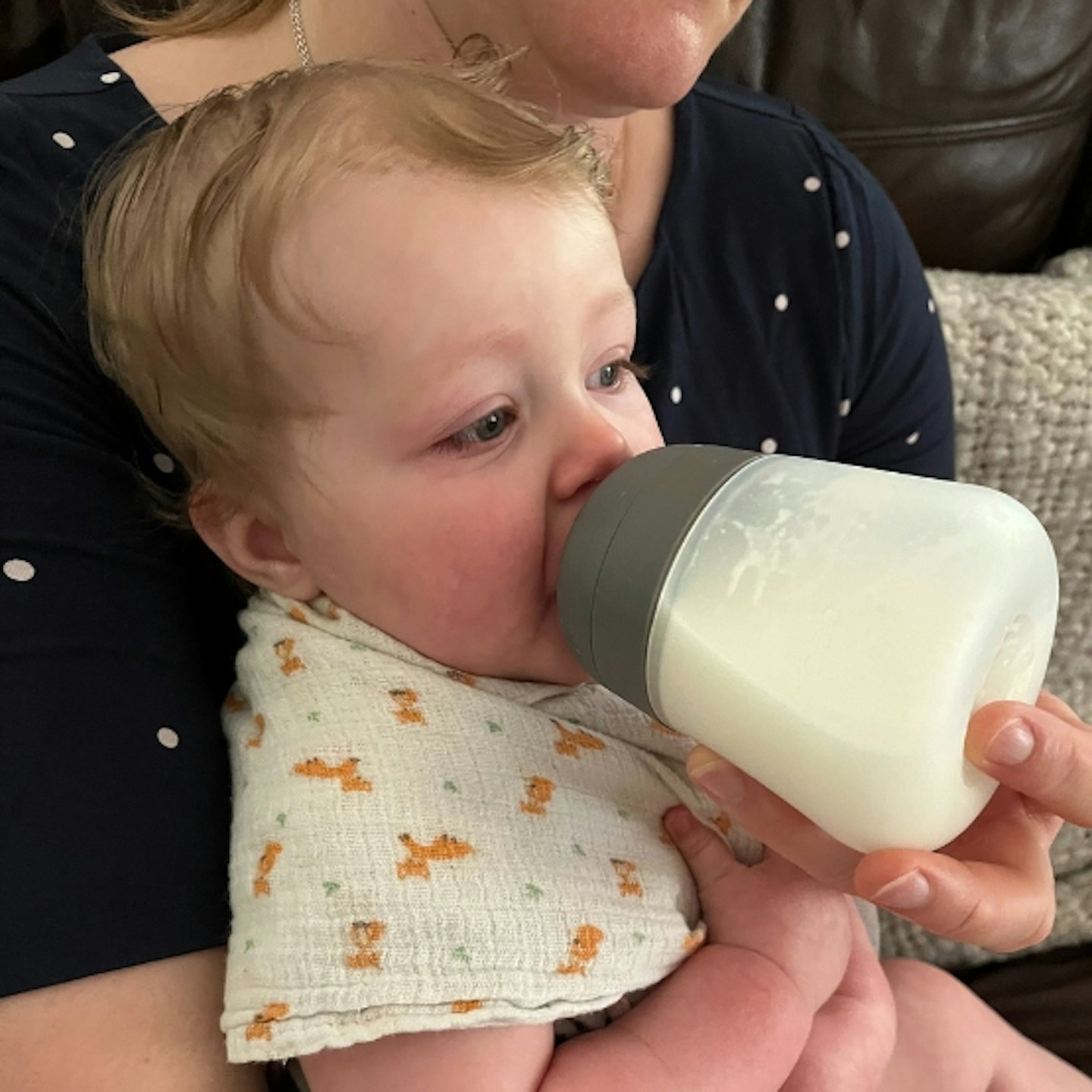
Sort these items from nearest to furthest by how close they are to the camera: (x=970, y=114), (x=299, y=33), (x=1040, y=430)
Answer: (x=299, y=33) < (x=1040, y=430) < (x=970, y=114)

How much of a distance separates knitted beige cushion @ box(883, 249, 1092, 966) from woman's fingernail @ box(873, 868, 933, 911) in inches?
32.6

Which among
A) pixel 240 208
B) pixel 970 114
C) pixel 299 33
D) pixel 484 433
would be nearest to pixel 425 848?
pixel 484 433

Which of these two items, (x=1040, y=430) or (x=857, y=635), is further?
(x=1040, y=430)

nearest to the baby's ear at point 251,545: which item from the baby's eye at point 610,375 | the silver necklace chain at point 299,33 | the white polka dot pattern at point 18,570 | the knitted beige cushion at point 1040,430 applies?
the white polka dot pattern at point 18,570

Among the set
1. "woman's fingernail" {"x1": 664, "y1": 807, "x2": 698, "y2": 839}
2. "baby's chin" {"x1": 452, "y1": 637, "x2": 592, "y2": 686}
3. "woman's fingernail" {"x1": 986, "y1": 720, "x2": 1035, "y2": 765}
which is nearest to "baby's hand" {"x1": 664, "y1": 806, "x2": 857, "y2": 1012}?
"woman's fingernail" {"x1": 664, "y1": 807, "x2": 698, "y2": 839}

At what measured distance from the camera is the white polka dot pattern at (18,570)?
0.59 m

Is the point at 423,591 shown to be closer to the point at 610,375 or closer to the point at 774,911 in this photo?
the point at 610,375

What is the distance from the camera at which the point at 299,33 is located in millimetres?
889

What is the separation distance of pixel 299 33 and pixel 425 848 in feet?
2.13

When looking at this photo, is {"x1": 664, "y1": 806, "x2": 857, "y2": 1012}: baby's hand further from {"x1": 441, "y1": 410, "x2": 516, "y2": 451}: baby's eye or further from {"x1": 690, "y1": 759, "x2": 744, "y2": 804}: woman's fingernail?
{"x1": 441, "y1": 410, "x2": 516, "y2": 451}: baby's eye

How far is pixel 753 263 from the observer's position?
3.22 feet

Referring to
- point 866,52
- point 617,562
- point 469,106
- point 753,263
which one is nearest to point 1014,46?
point 866,52

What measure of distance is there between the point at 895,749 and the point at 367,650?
36 cm

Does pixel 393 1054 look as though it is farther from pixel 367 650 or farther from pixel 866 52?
pixel 866 52
